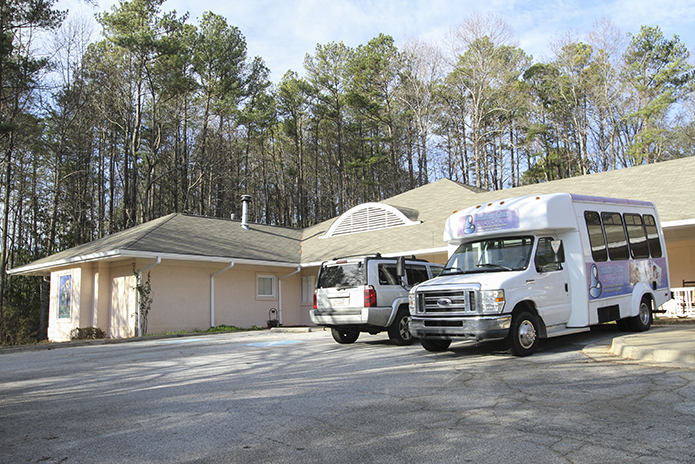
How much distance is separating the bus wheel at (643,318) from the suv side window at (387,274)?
16.9ft

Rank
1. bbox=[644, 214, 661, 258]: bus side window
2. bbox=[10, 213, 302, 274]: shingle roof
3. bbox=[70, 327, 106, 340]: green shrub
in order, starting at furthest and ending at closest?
Result: 1. bbox=[70, 327, 106, 340]: green shrub
2. bbox=[10, 213, 302, 274]: shingle roof
3. bbox=[644, 214, 661, 258]: bus side window

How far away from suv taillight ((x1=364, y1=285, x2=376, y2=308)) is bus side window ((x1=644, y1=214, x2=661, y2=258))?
6378 millimetres

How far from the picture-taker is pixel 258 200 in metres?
49.8

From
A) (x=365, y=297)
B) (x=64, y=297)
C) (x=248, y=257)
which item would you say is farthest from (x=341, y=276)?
(x=64, y=297)

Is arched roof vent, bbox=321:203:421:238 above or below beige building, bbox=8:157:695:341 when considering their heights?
above

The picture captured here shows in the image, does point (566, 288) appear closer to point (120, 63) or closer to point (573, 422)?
point (573, 422)

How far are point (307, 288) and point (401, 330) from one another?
13419mm

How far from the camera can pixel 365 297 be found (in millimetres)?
11047

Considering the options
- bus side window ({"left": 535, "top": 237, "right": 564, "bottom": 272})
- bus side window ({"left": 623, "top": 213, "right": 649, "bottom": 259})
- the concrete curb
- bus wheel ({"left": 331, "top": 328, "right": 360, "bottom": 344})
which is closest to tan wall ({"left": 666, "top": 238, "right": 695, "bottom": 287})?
bus side window ({"left": 623, "top": 213, "right": 649, "bottom": 259})

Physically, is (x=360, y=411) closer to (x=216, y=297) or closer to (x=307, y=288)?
(x=216, y=297)

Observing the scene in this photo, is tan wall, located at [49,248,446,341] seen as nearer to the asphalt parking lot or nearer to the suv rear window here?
the suv rear window

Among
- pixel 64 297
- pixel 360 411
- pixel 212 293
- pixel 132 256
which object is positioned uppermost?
pixel 132 256

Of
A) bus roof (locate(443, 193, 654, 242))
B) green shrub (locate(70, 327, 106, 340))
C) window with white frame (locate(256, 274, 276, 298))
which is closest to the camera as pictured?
bus roof (locate(443, 193, 654, 242))

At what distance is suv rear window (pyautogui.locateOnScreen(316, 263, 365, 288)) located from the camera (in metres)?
11.4
